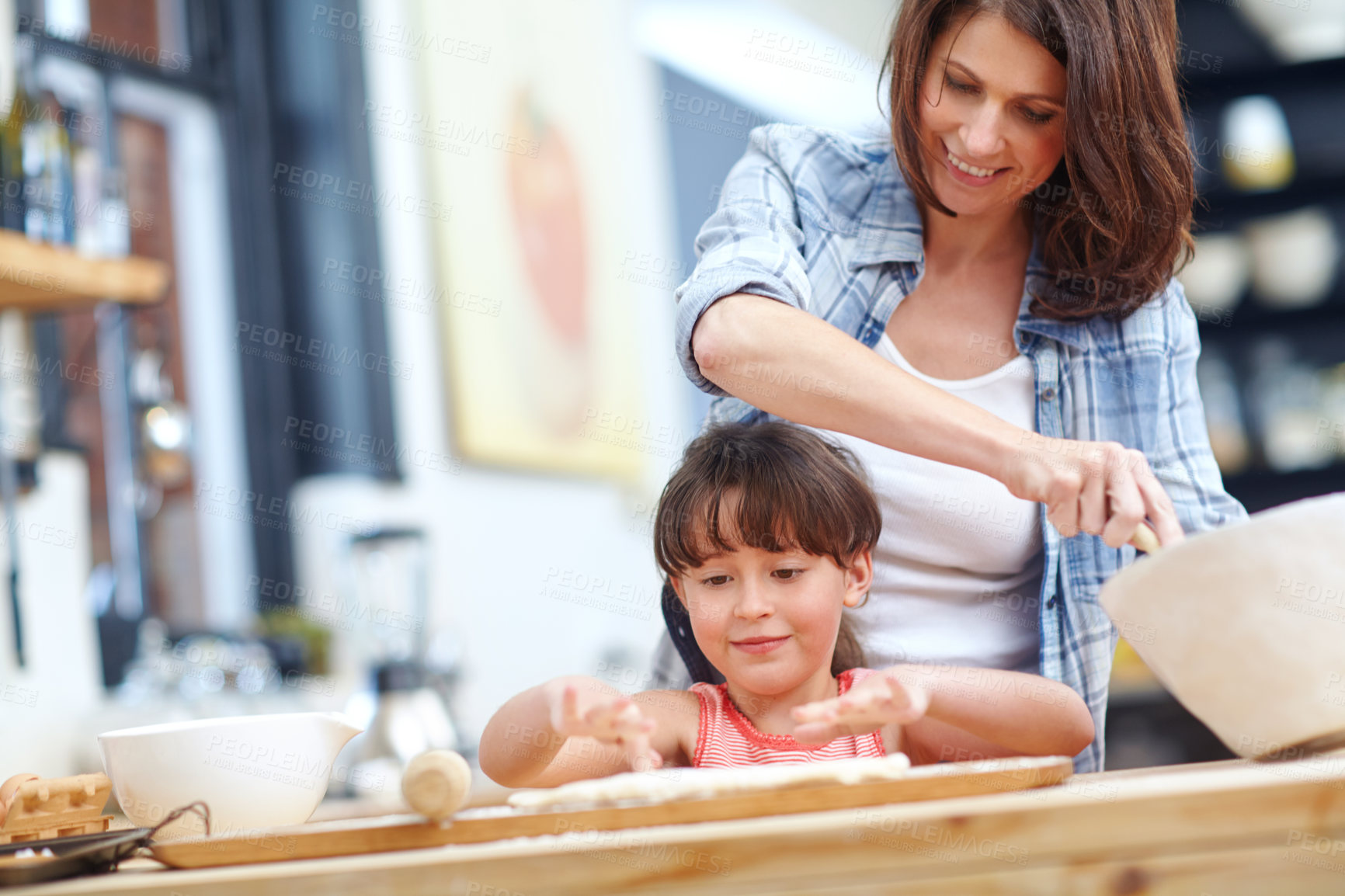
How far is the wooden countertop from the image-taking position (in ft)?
1.92

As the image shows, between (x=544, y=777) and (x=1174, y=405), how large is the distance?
2.30 ft

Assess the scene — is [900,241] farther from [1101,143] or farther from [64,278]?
[64,278]

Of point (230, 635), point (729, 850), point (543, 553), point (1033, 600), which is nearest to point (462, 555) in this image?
point (543, 553)

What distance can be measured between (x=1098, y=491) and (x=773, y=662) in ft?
1.02

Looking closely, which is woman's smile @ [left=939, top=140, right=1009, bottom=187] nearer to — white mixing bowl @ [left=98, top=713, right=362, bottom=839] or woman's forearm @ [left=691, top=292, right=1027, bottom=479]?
woman's forearm @ [left=691, top=292, right=1027, bottom=479]

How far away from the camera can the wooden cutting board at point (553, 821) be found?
2.20 ft

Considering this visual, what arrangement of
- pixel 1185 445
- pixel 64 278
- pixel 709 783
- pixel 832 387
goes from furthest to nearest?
pixel 64 278 → pixel 1185 445 → pixel 832 387 → pixel 709 783

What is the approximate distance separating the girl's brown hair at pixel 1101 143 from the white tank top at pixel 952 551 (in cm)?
12

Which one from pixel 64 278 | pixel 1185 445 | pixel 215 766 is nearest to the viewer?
pixel 215 766

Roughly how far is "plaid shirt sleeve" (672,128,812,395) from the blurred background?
151cm

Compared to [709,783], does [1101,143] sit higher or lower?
higher

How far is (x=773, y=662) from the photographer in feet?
3.39

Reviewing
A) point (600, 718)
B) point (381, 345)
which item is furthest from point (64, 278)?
point (600, 718)

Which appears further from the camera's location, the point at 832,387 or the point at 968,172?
the point at 968,172
